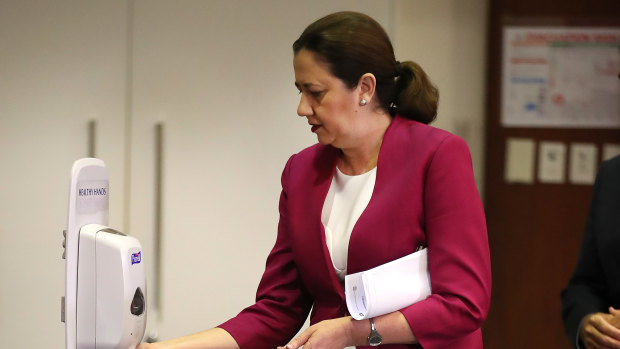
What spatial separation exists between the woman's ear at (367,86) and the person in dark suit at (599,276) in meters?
0.65

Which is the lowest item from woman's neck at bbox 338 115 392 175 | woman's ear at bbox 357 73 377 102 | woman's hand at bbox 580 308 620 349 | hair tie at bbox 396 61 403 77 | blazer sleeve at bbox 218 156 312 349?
woman's hand at bbox 580 308 620 349

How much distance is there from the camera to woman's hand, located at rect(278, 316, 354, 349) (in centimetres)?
122

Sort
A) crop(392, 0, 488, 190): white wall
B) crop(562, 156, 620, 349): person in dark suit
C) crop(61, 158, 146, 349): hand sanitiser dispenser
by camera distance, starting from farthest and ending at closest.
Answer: crop(392, 0, 488, 190): white wall, crop(562, 156, 620, 349): person in dark suit, crop(61, 158, 146, 349): hand sanitiser dispenser

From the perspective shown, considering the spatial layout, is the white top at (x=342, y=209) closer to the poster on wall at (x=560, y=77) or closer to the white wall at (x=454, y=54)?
the white wall at (x=454, y=54)

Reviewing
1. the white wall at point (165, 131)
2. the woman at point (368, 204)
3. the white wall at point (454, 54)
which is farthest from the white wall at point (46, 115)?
the woman at point (368, 204)

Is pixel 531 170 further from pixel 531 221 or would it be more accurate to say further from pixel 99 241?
pixel 99 241

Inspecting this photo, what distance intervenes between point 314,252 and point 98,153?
130cm

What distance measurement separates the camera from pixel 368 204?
4.33 ft

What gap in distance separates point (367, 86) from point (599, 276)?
0.77 metres

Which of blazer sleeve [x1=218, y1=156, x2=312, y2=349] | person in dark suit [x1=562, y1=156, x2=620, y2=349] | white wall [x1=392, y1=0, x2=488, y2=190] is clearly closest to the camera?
blazer sleeve [x1=218, y1=156, x2=312, y2=349]

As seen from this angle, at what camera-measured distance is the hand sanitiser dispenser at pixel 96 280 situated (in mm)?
1174

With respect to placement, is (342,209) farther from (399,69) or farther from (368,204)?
(399,69)

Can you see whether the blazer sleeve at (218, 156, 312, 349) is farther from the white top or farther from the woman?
the white top

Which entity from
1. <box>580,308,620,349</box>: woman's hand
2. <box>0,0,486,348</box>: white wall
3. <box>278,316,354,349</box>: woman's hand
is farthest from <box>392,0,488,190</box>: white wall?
<box>278,316,354,349</box>: woman's hand
